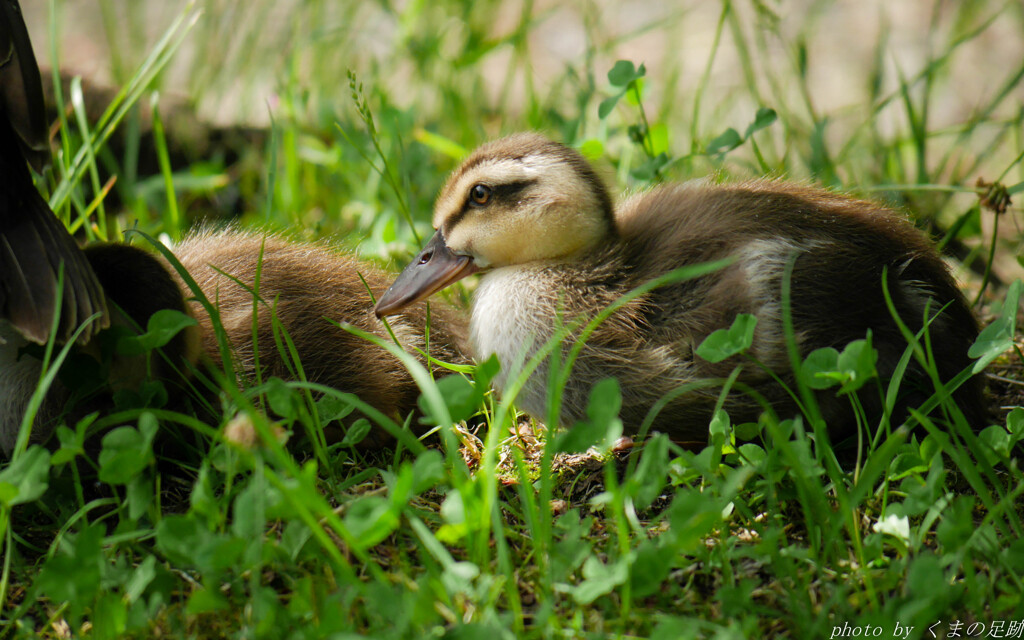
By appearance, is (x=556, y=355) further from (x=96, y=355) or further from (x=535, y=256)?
(x=96, y=355)

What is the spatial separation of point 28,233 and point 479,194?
1090 mm

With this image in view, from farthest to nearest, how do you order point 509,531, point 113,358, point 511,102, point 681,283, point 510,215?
1. point 511,102
2. point 510,215
3. point 681,283
4. point 113,358
5. point 509,531

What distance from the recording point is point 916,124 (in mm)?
3674

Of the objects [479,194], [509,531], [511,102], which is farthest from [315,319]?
[511,102]

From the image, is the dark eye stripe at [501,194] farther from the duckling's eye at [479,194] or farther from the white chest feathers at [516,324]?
the white chest feathers at [516,324]

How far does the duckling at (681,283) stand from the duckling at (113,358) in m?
0.58

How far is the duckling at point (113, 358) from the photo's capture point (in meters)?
2.22

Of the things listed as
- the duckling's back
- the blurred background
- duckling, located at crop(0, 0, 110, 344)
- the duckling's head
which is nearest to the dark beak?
the duckling's head

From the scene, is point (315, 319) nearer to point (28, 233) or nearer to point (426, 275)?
point (426, 275)

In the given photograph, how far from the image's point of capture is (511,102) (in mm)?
5664

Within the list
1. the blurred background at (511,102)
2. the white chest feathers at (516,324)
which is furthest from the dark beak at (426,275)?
the blurred background at (511,102)

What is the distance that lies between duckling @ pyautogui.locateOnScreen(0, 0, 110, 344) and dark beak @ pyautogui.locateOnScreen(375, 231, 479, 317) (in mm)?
755

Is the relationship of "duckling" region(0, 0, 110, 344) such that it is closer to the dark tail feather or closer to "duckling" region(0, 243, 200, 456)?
the dark tail feather

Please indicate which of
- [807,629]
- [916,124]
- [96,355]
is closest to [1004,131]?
[916,124]
